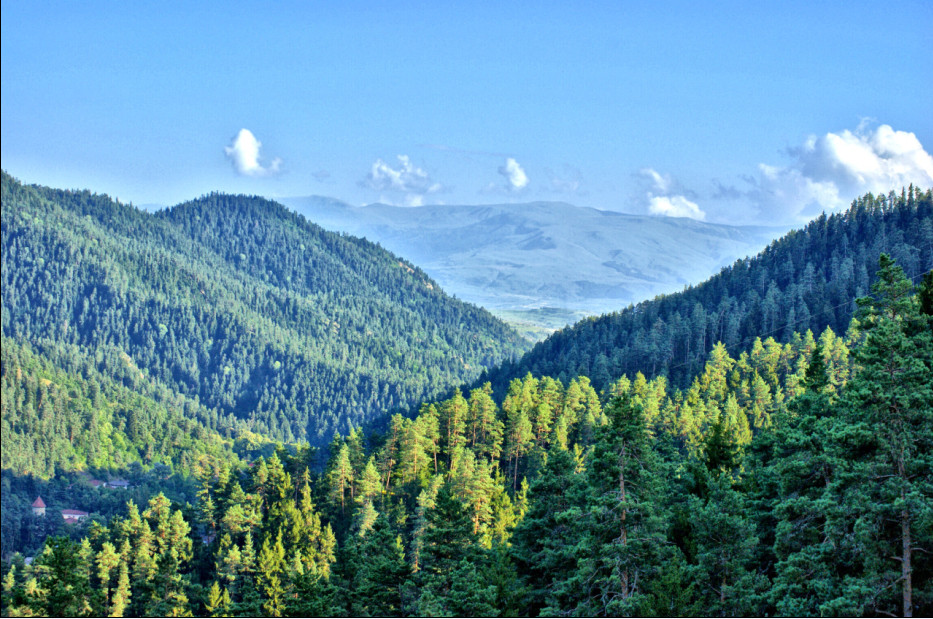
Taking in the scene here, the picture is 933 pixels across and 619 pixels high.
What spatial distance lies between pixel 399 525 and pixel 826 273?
13529cm

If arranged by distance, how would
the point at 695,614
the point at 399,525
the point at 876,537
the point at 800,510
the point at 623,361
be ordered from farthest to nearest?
the point at 623,361 < the point at 399,525 < the point at 695,614 < the point at 800,510 < the point at 876,537

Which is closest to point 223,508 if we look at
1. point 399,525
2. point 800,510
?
point 399,525

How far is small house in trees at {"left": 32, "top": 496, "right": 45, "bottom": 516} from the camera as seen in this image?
520 ft

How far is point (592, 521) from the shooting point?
3300 cm

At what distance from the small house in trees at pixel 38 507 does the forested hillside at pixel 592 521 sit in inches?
2990

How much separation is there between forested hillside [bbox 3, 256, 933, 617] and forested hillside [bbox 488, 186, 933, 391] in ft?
164

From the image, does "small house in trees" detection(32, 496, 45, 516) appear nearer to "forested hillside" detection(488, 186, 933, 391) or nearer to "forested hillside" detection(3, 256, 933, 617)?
"forested hillside" detection(3, 256, 933, 617)

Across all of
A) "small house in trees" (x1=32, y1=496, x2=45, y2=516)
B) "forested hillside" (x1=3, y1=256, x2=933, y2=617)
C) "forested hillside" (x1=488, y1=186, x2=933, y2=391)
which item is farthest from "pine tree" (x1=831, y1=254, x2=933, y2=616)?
"small house in trees" (x1=32, y1=496, x2=45, y2=516)

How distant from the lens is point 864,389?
86.1 feet

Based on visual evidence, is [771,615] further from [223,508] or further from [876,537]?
[223,508]

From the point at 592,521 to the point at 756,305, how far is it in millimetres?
130407

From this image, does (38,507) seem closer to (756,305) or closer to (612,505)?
(756,305)

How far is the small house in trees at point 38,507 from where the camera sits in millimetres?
158413

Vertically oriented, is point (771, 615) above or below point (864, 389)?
below
